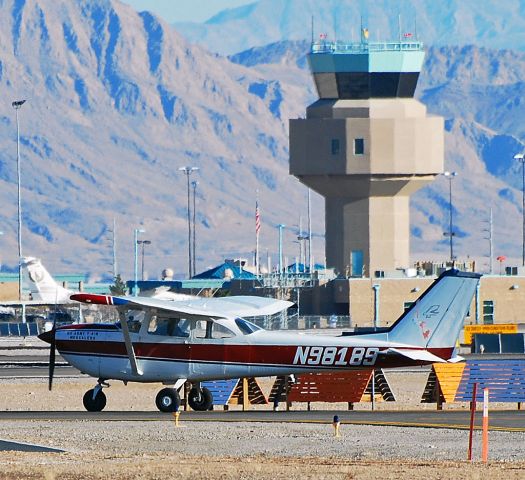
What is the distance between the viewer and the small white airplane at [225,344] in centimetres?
3988

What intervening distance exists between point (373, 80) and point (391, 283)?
42.1ft

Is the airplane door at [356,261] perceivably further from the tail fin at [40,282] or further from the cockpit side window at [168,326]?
the cockpit side window at [168,326]

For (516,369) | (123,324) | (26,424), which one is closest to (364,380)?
(516,369)

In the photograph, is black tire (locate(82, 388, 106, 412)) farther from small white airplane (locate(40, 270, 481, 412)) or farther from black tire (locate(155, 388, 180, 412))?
black tire (locate(155, 388, 180, 412))

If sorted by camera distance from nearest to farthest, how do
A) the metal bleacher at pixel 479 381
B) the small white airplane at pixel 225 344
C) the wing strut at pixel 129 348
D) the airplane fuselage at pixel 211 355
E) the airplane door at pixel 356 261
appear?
the small white airplane at pixel 225 344 → the airplane fuselage at pixel 211 355 → the wing strut at pixel 129 348 → the metal bleacher at pixel 479 381 → the airplane door at pixel 356 261

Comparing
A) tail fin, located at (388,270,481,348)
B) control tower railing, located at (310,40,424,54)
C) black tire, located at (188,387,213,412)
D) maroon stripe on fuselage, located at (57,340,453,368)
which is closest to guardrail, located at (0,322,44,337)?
control tower railing, located at (310,40,424,54)

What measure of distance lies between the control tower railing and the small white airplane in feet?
225

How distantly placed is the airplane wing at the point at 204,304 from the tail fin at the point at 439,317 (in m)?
4.39

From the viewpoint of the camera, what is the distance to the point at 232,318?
41.2m

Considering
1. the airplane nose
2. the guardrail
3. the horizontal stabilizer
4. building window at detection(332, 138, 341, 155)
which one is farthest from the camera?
building window at detection(332, 138, 341, 155)

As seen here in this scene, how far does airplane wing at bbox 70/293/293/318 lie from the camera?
38.7m

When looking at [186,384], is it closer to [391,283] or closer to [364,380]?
[364,380]

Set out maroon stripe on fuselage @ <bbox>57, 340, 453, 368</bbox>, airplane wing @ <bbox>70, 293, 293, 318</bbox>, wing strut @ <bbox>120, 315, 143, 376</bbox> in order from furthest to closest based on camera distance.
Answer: wing strut @ <bbox>120, 315, 143, 376</bbox> < maroon stripe on fuselage @ <bbox>57, 340, 453, 368</bbox> < airplane wing @ <bbox>70, 293, 293, 318</bbox>

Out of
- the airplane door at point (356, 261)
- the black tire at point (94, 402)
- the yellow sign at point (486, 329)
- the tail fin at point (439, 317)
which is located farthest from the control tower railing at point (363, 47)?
the tail fin at point (439, 317)
